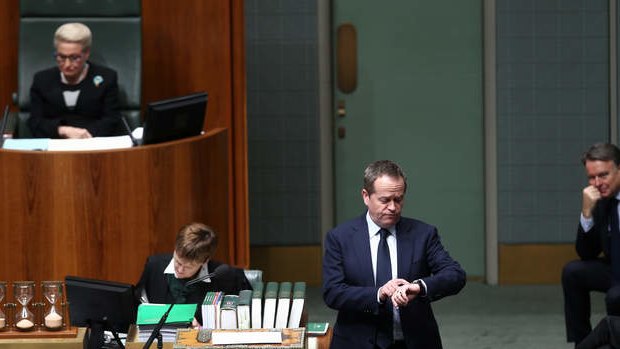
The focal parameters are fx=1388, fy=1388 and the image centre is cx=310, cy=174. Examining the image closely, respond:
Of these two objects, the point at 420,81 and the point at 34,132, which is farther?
the point at 420,81

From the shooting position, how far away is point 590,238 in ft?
21.0

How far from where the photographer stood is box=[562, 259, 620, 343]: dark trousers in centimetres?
636

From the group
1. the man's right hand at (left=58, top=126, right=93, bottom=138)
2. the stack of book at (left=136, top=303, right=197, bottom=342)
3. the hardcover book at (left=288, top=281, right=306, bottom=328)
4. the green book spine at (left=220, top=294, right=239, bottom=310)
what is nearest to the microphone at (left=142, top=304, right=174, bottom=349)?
the stack of book at (left=136, top=303, right=197, bottom=342)

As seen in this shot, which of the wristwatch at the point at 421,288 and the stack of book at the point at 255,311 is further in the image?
the wristwatch at the point at 421,288

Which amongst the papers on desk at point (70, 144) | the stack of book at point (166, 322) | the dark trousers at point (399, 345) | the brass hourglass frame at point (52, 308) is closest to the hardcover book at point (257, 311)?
the stack of book at point (166, 322)

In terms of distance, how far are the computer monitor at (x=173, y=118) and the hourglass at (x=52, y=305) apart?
1327mm

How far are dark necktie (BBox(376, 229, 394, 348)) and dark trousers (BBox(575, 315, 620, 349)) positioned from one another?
35.5 inches

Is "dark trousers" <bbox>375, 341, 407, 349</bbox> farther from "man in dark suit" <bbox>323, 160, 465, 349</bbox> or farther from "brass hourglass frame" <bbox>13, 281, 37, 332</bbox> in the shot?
"brass hourglass frame" <bbox>13, 281, 37, 332</bbox>

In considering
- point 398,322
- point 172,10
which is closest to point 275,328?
point 398,322

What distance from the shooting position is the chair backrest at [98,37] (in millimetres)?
6504

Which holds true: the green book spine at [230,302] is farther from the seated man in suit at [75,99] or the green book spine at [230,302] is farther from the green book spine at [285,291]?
the seated man in suit at [75,99]

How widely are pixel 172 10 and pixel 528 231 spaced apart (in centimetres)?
254

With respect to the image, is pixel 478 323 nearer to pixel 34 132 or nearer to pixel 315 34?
pixel 315 34

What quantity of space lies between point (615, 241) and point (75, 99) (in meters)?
2.51
